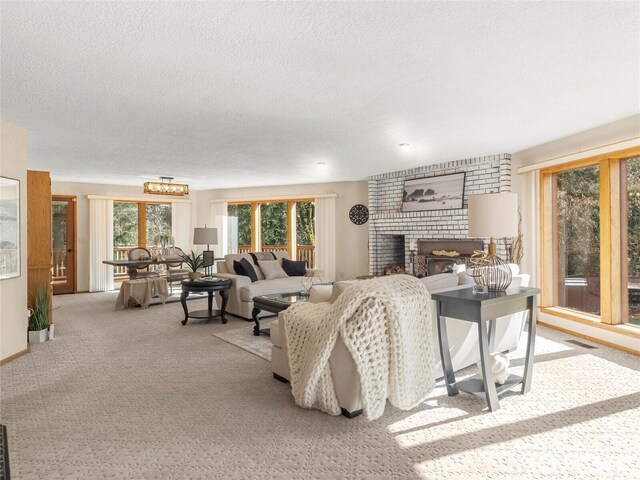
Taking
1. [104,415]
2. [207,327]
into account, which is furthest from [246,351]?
[104,415]

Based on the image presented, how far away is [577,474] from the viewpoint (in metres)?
2.03

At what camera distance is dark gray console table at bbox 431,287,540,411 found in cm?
268

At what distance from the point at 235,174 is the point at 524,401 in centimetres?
574

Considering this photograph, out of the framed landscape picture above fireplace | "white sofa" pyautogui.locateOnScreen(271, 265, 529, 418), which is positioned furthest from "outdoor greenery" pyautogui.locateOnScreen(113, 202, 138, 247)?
"white sofa" pyautogui.locateOnScreen(271, 265, 529, 418)

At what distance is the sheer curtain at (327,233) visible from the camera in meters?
8.55

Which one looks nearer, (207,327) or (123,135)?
(123,135)

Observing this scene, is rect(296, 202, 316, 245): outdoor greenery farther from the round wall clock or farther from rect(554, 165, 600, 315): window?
rect(554, 165, 600, 315): window

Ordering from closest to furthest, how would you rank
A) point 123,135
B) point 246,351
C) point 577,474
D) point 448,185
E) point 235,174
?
point 577,474 < point 246,351 < point 123,135 < point 448,185 < point 235,174

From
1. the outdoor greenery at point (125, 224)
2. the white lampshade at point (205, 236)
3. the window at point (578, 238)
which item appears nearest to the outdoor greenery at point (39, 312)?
the white lampshade at point (205, 236)

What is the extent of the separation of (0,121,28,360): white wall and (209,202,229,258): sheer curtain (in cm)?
558

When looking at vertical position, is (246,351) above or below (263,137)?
below

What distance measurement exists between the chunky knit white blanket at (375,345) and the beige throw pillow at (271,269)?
323cm

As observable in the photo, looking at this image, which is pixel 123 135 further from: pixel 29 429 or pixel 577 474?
pixel 577 474

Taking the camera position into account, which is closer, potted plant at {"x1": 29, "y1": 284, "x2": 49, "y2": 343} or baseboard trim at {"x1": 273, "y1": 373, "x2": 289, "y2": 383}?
baseboard trim at {"x1": 273, "y1": 373, "x2": 289, "y2": 383}
